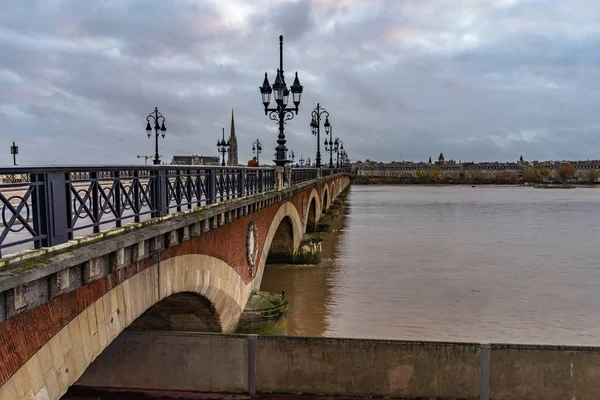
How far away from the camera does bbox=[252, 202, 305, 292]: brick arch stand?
1616 centimetres

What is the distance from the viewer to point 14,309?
4.51m

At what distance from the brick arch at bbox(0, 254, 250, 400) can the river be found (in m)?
8.26

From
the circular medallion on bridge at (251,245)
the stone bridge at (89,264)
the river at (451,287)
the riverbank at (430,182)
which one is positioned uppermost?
the stone bridge at (89,264)

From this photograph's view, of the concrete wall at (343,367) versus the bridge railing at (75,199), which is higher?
the bridge railing at (75,199)

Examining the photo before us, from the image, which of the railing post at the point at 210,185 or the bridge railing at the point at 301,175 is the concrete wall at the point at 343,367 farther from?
the bridge railing at the point at 301,175

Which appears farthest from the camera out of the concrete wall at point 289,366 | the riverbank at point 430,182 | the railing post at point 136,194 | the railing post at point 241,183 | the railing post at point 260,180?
the riverbank at point 430,182

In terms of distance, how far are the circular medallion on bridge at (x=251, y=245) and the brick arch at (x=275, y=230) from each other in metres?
0.77

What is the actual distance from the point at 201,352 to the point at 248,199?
368 centimetres

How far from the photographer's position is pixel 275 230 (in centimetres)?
1992

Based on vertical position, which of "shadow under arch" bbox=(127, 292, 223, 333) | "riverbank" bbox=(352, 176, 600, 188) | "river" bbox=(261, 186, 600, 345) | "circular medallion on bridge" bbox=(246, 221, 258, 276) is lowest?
"riverbank" bbox=(352, 176, 600, 188)

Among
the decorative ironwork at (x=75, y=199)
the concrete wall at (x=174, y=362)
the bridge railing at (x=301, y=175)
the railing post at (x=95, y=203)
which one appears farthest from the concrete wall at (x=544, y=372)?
the bridge railing at (x=301, y=175)

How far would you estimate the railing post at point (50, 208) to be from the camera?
16.9 ft

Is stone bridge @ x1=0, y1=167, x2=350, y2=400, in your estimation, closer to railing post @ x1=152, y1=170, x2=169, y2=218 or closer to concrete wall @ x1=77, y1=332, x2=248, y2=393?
railing post @ x1=152, y1=170, x2=169, y2=218

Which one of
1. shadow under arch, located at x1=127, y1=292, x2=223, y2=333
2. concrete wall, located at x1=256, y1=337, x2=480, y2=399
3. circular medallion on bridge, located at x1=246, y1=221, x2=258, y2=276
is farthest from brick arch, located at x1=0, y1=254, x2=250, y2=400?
circular medallion on bridge, located at x1=246, y1=221, x2=258, y2=276
